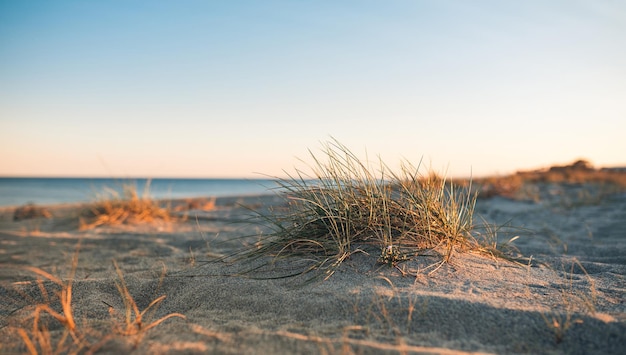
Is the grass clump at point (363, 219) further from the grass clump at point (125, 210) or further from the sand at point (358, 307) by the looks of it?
the grass clump at point (125, 210)

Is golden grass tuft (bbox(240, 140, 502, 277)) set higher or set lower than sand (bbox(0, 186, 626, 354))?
higher

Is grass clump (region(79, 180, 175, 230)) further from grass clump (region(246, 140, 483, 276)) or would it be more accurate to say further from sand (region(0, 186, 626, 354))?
grass clump (region(246, 140, 483, 276))

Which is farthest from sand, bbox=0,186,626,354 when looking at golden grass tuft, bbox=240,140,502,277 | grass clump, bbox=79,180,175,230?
grass clump, bbox=79,180,175,230

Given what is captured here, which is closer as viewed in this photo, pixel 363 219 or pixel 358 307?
pixel 358 307

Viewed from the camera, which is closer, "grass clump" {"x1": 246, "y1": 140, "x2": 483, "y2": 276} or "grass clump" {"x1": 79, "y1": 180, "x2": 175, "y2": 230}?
"grass clump" {"x1": 246, "y1": 140, "x2": 483, "y2": 276}

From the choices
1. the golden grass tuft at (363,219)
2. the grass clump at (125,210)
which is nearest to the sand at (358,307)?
the golden grass tuft at (363,219)

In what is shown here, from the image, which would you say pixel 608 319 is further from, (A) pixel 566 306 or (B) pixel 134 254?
(B) pixel 134 254

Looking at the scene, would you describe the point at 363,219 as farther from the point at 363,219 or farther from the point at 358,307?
the point at 358,307

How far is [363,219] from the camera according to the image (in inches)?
99.9

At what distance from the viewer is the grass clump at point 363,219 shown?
247 centimetres

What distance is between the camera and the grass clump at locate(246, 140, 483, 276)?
8.12 ft

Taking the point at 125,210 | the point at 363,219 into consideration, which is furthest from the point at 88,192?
the point at 363,219

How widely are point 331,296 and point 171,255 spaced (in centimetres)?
233

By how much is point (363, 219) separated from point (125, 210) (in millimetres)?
4928
